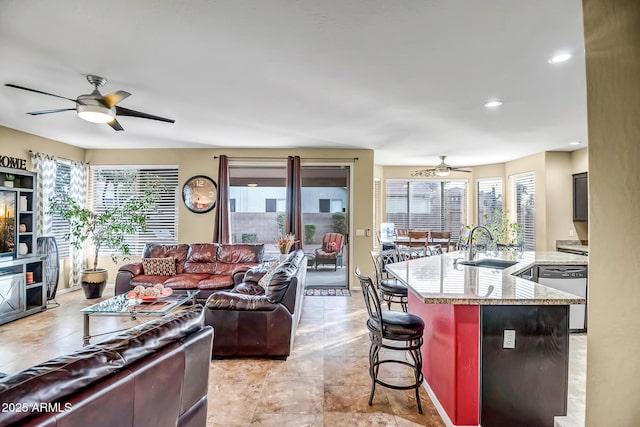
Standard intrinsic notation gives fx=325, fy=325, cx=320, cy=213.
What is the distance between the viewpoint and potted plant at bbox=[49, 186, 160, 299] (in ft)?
17.5

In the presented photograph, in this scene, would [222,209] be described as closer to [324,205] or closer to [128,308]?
[324,205]

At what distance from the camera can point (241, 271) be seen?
4902 mm

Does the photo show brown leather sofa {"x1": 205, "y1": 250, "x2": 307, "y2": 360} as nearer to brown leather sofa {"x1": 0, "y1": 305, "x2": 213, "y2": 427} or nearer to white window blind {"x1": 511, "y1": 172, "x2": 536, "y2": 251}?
brown leather sofa {"x1": 0, "y1": 305, "x2": 213, "y2": 427}

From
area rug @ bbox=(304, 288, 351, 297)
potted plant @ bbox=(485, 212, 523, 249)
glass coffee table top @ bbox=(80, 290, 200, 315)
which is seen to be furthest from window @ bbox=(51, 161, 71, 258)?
potted plant @ bbox=(485, 212, 523, 249)

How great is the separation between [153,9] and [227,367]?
9.48 feet

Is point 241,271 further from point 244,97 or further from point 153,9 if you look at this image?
point 153,9

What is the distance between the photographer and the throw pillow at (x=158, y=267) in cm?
502

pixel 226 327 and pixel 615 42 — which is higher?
pixel 615 42

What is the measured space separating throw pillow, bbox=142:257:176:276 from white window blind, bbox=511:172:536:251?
6.78 metres

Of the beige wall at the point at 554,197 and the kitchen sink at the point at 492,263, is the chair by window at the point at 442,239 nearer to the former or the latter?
the beige wall at the point at 554,197

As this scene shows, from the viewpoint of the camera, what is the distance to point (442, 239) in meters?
7.67

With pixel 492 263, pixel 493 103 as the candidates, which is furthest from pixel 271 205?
pixel 493 103

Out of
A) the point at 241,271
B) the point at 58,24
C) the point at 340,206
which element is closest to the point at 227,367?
the point at 241,271

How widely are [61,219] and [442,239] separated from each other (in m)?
7.70
